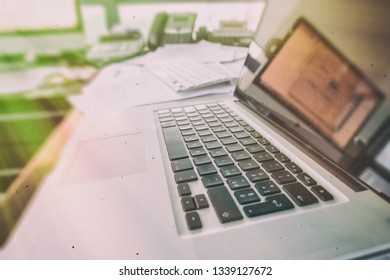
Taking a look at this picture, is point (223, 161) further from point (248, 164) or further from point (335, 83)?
point (335, 83)

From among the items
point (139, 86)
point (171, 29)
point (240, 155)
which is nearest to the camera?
point (240, 155)

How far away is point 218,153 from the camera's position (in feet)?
1.20

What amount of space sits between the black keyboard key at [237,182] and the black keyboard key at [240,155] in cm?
4

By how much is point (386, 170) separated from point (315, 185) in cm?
6

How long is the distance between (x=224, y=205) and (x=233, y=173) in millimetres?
58

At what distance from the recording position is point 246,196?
0.28 meters

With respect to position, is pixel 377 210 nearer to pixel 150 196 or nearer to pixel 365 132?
pixel 365 132

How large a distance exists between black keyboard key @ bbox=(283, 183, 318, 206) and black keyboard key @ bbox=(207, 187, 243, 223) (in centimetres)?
6

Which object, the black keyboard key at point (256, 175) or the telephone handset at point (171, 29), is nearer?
the black keyboard key at point (256, 175)

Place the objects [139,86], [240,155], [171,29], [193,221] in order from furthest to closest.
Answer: [171,29], [139,86], [240,155], [193,221]

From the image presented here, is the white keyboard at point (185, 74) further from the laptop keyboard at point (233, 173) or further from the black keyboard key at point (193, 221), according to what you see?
the black keyboard key at point (193, 221)

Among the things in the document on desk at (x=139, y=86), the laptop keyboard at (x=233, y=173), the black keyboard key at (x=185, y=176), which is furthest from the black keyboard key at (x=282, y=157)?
the document on desk at (x=139, y=86)

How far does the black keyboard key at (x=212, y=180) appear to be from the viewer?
0.30 m

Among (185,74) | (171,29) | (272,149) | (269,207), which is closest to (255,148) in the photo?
(272,149)
